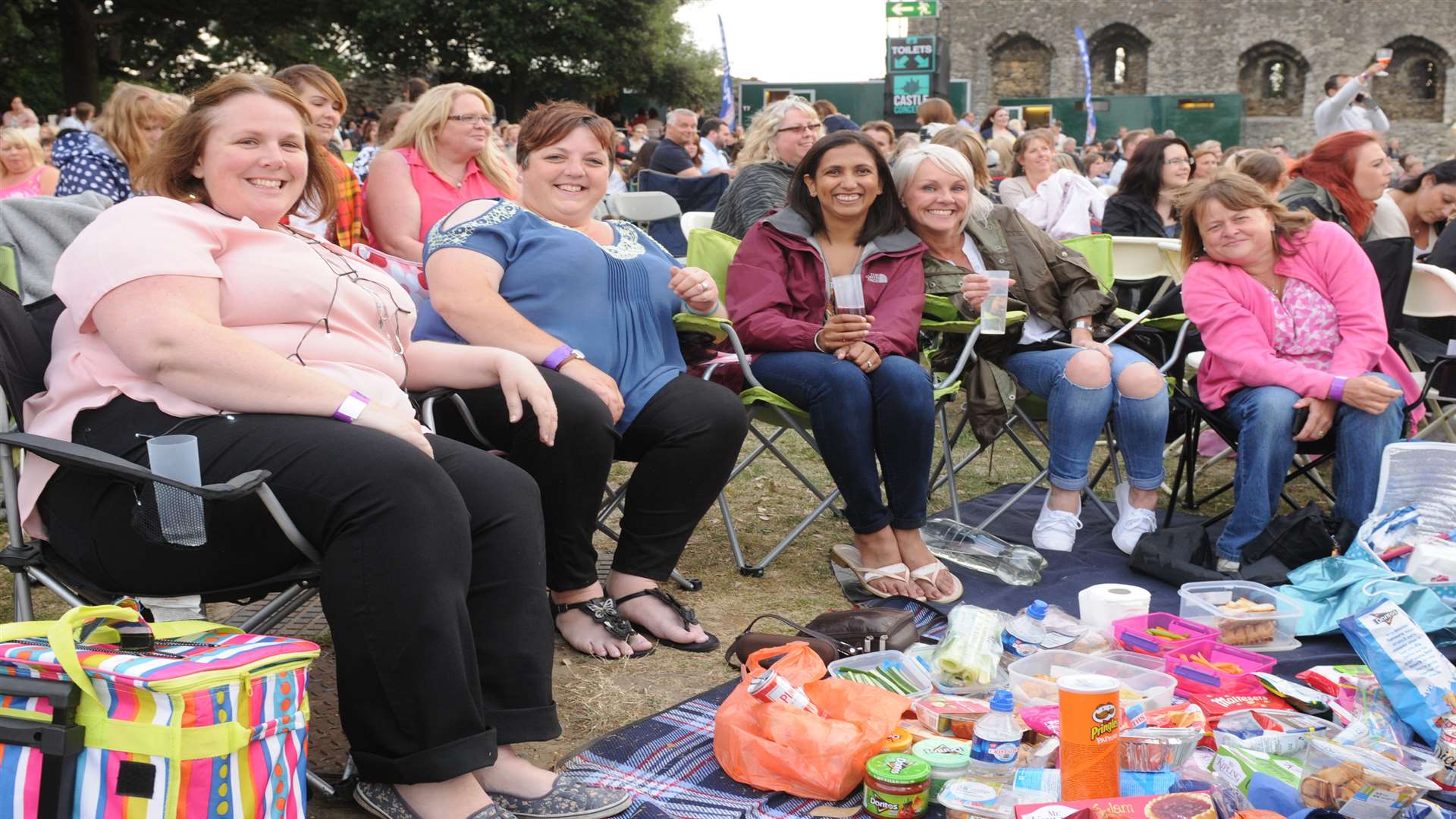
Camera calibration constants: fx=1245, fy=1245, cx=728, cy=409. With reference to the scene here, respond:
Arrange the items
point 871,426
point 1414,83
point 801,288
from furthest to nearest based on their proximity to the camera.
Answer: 1. point 1414,83
2. point 801,288
3. point 871,426

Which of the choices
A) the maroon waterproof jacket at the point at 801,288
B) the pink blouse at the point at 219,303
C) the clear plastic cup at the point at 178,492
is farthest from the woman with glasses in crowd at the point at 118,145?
the clear plastic cup at the point at 178,492

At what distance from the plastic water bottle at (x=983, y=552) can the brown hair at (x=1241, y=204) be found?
1055mm

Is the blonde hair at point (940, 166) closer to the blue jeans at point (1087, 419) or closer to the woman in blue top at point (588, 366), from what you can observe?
the blue jeans at point (1087, 419)

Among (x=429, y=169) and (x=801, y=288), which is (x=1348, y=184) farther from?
(x=429, y=169)

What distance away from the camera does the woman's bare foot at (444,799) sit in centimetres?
181

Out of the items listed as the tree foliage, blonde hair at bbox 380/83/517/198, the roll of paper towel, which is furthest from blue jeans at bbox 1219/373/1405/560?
the tree foliage

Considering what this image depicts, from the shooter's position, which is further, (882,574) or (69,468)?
(882,574)

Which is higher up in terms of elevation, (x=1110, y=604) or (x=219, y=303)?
(x=219, y=303)

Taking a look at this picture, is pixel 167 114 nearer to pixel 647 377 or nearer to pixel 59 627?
pixel 647 377

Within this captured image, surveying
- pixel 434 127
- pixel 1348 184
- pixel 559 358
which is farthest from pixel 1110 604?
pixel 434 127

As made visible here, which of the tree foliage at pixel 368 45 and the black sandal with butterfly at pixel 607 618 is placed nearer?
the black sandal with butterfly at pixel 607 618

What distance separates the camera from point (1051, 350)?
373cm

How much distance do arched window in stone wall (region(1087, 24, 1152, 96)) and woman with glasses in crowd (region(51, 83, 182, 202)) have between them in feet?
106

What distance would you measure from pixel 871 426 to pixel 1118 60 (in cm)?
3364
